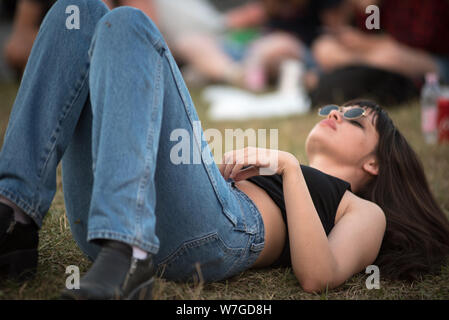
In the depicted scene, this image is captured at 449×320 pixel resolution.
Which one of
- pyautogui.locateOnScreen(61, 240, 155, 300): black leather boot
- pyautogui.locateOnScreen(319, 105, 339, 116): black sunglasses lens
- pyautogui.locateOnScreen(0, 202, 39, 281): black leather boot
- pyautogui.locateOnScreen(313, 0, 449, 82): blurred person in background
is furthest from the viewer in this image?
pyautogui.locateOnScreen(313, 0, 449, 82): blurred person in background

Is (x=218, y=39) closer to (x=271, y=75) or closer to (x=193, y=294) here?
(x=271, y=75)

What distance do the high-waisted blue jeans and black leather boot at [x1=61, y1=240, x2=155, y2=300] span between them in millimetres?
41

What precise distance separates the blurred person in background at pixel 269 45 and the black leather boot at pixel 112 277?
5.41 meters

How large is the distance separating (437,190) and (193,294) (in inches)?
74.9

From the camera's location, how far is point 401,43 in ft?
19.1

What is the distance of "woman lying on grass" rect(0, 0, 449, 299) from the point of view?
114 cm

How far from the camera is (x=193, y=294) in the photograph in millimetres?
1374

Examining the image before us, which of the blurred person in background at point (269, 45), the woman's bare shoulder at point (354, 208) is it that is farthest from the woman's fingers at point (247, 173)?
the blurred person in background at point (269, 45)

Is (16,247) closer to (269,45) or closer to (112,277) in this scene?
(112,277)

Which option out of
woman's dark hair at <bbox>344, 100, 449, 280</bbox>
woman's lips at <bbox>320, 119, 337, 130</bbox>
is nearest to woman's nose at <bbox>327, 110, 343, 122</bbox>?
woman's lips at <bbox>320, 119, 337, 130</bbox>

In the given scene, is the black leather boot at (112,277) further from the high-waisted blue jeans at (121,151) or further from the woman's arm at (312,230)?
the woman's arm at (312,230)

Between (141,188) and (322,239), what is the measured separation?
1.83 feet

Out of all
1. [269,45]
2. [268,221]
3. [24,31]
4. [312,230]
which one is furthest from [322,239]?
[24,31]

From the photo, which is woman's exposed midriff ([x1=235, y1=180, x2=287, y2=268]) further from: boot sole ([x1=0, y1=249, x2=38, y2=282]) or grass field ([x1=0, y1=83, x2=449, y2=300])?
boot sole ([x1=0, y1=249, x2=38, y2=282])
